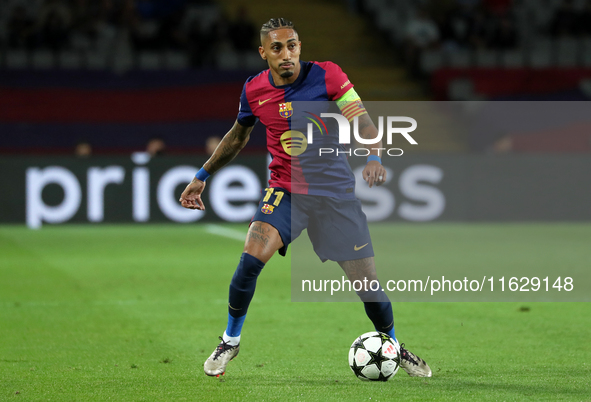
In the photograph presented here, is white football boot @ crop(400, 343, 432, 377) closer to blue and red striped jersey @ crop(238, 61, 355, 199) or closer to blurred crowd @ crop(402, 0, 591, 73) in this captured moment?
blue and red striped jersey @ crop(238, 61, 355, 199)

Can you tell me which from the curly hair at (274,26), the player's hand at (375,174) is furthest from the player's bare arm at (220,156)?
the player's hand at (375,174)

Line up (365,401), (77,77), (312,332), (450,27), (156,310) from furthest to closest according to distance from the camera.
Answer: (450,27)
(77,77)
(156,310)
(312,332)
(365,401)

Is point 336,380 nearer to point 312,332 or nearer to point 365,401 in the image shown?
point 365,401

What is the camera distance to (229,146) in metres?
5.26

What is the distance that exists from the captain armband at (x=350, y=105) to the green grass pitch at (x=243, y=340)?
152 cm

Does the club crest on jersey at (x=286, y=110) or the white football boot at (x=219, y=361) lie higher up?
the club crest on jersey at (x=286, y=110)

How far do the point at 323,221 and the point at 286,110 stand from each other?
68 cm

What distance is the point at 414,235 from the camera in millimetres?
14039

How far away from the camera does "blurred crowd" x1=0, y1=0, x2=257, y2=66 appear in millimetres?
18078

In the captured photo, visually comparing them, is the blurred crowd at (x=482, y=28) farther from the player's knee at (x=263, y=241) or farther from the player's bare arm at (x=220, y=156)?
the player's knee at (x=263, y=241)

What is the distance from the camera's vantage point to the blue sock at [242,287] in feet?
15.7

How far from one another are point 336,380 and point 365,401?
1.73 feet

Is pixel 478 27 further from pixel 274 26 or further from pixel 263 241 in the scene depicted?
pixel 263 241

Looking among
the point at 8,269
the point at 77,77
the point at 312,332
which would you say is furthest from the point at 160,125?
the point at 312,332
